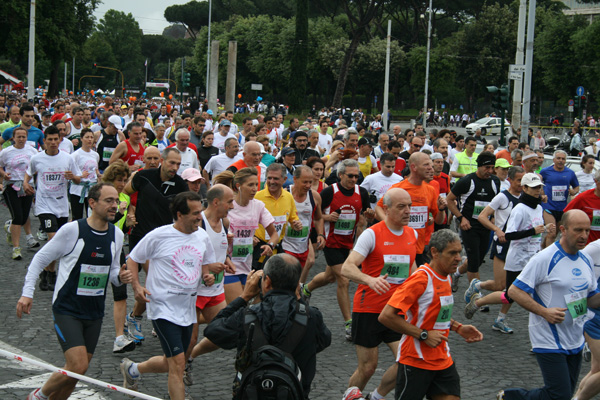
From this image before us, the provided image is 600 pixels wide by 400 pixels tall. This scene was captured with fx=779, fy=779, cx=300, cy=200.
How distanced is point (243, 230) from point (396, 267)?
1742 millimetres

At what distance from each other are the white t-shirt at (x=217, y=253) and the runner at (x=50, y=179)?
460 cm

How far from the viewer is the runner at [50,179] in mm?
10453

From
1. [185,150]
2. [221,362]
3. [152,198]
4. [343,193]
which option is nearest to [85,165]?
[185,150]

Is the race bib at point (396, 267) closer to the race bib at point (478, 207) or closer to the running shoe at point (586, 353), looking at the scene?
the running shoe at point (586, 353)

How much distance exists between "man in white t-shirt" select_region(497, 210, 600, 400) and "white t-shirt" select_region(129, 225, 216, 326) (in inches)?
90.6

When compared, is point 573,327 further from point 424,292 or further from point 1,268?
point 1,268

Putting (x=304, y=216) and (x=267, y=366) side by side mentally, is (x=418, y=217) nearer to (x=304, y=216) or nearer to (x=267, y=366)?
(x=304, y=216)

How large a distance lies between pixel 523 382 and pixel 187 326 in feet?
10.3

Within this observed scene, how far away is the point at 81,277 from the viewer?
5.68 m

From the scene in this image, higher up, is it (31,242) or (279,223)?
(279,223)

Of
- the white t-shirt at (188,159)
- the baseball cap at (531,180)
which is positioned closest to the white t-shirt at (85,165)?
the white t-shirt at (188,159)

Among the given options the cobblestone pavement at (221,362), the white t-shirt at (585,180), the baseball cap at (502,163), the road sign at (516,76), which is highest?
the road sign at (516,76)

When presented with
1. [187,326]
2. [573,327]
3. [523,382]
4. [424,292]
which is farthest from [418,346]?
[523,382]

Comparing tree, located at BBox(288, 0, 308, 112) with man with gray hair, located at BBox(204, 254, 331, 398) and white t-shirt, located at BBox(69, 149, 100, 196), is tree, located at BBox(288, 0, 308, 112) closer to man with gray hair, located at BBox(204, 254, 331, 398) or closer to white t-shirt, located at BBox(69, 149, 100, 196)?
white t-shirt, located at BBox(69, 149, 100, 196)
